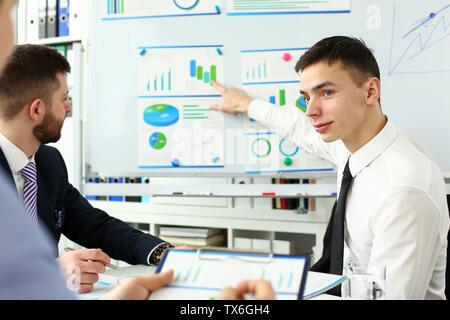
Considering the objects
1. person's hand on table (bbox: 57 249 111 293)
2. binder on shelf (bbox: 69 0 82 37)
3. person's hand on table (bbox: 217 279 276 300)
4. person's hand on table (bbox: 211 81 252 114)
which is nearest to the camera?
person's hand on table (bbox: 217 279 276 300)

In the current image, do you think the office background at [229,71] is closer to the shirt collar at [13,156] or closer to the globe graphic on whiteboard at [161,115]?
the globe graphic on whiteboard at [161,115]

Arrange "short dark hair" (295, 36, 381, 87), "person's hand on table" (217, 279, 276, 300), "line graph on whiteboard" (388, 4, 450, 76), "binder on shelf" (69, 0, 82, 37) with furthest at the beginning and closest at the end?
"binder on shelf" (69, 0, 82, 37) < "line graph on whiteboard" (388, 4, 450, 76) < "short dark hair" (295, 36, 381, 87) < "person's hand on table" (217, 279, 276, 300)

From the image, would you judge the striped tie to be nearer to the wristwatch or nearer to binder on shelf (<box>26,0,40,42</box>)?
Result: the wristwatch

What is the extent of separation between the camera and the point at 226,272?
695 mm

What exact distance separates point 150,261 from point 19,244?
0.97 m

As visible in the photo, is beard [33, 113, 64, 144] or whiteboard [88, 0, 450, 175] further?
whiteboard [88, 0, 450, 175]

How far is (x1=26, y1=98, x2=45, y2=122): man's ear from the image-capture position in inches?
58.9

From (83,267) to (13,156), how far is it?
1.90ft

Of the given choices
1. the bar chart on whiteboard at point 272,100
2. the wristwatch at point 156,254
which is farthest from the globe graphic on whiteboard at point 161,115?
the wristwatch at point 156,254

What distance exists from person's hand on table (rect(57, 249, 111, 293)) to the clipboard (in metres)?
0.39

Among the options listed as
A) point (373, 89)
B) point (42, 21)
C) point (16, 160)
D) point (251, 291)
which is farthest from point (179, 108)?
point (251, 291)

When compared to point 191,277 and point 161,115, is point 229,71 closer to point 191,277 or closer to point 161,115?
point 161,115

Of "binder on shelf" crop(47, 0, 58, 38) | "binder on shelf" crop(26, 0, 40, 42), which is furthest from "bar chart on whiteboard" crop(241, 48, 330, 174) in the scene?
"binder on shelf" crop(26, 0, 40, 42)
